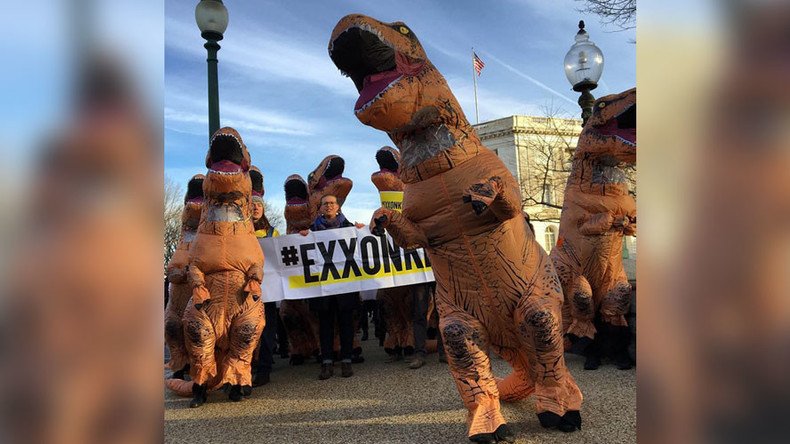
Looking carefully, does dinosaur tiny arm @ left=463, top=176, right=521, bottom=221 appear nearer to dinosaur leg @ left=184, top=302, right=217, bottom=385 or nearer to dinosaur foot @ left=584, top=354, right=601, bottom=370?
dinosaur foot @ left=584, top=354, right=601, bottom=370

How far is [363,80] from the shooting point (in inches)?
136

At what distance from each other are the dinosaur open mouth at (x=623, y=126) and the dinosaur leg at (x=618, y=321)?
61.6 inches

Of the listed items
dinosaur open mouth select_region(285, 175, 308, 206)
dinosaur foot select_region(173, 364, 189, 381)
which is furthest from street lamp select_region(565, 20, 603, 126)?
dinosaur foot select_region(173, 364, 189, 381)

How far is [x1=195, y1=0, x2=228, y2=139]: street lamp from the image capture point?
22.0 feet

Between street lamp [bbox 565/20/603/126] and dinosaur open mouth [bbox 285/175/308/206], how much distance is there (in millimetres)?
4173

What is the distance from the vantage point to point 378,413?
457cm

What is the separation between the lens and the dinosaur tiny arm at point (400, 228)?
142 inches

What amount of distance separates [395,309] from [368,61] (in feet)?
16.3

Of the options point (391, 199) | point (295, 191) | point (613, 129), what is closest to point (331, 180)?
point (295, 191)
